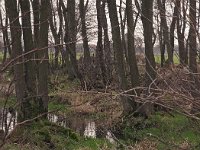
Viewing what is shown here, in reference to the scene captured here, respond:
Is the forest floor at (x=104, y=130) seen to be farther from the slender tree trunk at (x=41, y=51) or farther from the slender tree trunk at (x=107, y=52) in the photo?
the slender tree trunk at (x=107, y=52)

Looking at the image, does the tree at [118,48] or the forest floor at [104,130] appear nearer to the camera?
the forest floor at [104,130]

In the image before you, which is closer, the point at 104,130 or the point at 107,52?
the point at 104,130

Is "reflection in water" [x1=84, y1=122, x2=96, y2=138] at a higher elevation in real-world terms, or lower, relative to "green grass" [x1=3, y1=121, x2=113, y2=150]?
lower

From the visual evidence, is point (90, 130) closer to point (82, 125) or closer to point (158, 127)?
point (82, 125)

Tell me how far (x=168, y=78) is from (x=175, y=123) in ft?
29.7

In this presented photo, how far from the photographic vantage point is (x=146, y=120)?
13.2m

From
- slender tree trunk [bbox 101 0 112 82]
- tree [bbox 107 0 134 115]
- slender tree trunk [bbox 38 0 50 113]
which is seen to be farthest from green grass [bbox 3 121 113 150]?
slender tree trunk [bbox 101 0 112 82]

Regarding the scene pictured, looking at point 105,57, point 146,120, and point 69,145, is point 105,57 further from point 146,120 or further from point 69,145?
point 69,145

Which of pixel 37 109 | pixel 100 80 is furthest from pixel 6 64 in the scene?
pixel 100 80

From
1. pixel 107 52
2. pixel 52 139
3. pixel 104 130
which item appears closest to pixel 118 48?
pixel 104 130

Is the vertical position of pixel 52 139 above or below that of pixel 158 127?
above

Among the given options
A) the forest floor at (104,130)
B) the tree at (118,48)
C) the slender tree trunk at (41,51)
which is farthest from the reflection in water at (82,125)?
the tree at (118,48)

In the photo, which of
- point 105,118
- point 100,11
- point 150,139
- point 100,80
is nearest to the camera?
point 150,139

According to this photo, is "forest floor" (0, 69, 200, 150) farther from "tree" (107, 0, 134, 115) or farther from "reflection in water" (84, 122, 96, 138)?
"tree" (107, 0, 134, 115)
